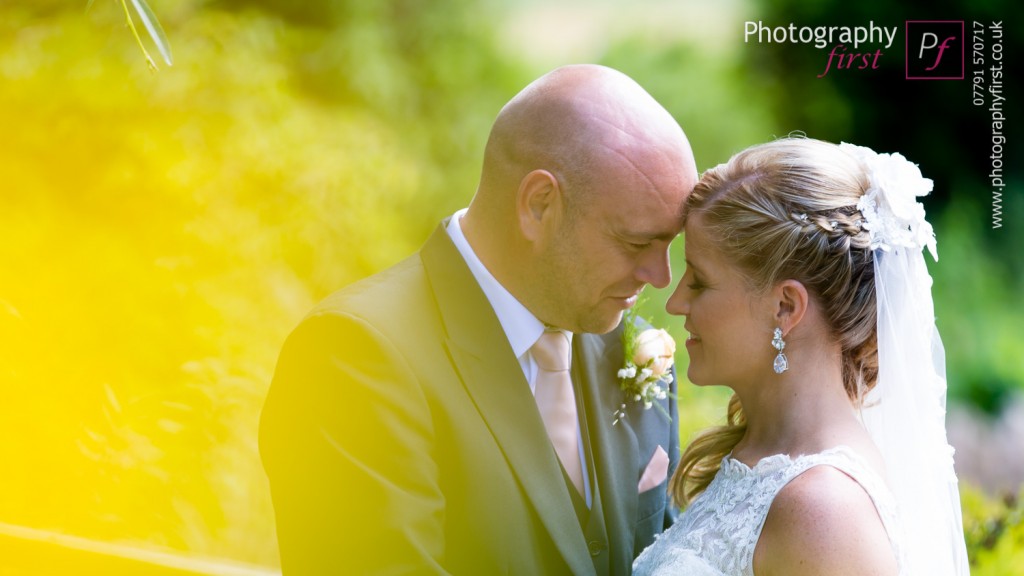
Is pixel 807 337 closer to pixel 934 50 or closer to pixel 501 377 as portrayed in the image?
pixel 501 377

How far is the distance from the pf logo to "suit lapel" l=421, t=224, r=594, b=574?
4.91 m

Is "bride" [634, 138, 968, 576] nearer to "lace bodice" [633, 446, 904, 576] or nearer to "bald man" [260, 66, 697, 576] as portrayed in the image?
"lace bodice" [633, 446, 904, 576]

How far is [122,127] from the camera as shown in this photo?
618cm

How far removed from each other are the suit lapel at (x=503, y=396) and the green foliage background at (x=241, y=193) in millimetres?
3141

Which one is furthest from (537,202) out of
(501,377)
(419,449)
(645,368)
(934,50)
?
(934,50)

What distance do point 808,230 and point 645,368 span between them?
2.33ft

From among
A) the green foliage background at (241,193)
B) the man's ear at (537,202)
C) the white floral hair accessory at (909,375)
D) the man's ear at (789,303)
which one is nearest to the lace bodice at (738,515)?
the white floral hair accessory at (909,375)

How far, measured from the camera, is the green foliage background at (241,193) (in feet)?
18.9

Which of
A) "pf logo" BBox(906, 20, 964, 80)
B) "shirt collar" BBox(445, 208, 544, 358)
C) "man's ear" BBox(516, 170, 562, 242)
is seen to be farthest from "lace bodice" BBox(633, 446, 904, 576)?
"pf logo" BBox(906, 20, 964, 80)

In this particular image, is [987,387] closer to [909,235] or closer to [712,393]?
[712,393]

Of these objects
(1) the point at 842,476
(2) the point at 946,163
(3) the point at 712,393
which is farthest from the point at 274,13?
(1) the point at 842,476

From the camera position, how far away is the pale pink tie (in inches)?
103

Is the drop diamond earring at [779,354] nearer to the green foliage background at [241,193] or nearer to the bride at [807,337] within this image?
the bride at [807,337]

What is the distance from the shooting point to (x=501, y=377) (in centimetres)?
246
